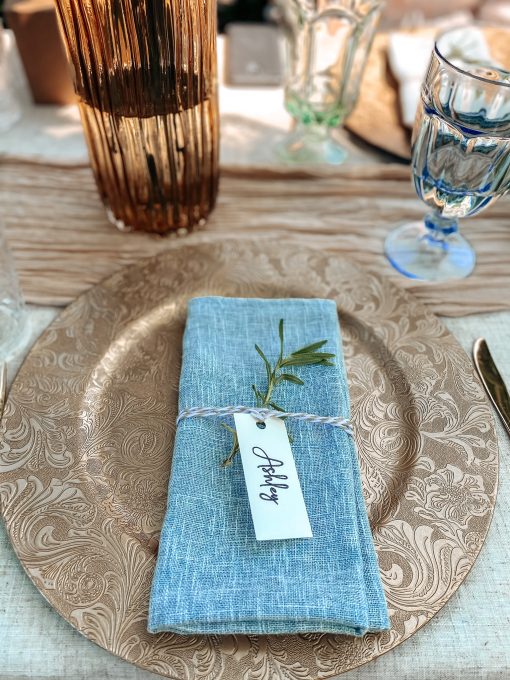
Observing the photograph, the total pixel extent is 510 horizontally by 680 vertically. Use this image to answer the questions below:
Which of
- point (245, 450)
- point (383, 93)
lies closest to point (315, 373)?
point (245, 450)

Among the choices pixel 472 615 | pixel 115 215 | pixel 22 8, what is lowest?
pixel 472 615

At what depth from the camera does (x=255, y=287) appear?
65 cm

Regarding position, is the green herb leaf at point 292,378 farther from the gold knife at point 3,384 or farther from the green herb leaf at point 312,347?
the gold knife at point 3,384

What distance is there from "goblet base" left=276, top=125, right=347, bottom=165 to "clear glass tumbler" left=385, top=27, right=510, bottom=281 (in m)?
0.18

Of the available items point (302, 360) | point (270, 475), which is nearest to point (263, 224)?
point (302, 360)

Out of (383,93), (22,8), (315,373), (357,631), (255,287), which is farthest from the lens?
(383,93)

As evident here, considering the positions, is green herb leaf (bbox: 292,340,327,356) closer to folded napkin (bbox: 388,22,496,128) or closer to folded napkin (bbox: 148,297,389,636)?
folded napkin (bbox: 148,297,389,636)

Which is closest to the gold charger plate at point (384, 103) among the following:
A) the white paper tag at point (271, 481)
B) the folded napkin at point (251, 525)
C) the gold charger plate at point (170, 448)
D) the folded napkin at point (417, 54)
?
the folded napkin at point (417, 54)

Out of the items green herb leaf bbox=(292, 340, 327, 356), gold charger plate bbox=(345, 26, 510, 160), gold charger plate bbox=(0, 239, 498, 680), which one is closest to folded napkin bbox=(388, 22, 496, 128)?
gold charger plate bbox=(345, 26, 510, 160)

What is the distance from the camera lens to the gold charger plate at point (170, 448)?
16.6 inches

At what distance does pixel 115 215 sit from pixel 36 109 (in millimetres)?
310

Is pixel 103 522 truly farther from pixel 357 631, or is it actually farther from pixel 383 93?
pixel 383 93

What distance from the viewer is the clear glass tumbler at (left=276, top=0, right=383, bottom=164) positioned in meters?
0.74

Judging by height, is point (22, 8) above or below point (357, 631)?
above
